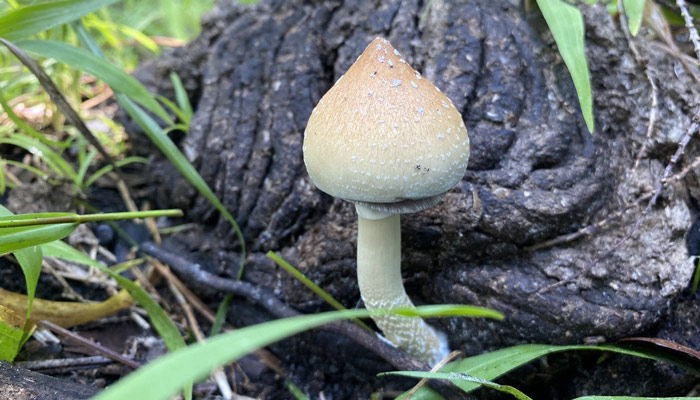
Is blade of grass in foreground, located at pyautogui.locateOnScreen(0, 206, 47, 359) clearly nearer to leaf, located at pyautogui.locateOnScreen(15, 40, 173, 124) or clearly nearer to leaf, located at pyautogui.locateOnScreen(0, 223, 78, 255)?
leaf, located at pyautogui.locateOnScreen(0, 223, 78, 255)

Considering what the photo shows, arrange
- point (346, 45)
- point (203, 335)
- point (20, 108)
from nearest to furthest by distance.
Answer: point (203, 335) < point (346, 45) < point (20, 108)

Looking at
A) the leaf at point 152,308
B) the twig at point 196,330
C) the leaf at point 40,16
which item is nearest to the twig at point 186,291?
the twig at point 196,330

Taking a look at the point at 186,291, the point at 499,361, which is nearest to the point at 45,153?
the point at 186,291

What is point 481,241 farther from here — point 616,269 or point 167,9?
point 167,9

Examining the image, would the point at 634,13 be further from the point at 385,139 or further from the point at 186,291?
the point at 186,291

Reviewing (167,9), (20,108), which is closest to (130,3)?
(167,9)

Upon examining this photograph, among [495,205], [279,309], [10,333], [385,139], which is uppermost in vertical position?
[385,139]

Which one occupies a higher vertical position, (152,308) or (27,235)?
(27,235)
